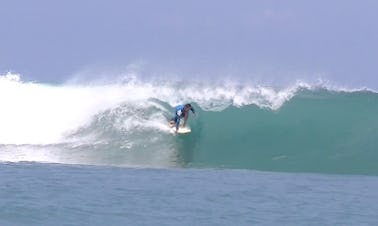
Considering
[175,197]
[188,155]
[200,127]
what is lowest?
[175,197]

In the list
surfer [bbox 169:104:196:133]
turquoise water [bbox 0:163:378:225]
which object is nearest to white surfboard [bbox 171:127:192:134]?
surfer [bbox 169:104:196:133]

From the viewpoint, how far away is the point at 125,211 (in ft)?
41.7

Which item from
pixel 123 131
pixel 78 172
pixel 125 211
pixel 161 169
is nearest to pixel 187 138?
pixel 123 131

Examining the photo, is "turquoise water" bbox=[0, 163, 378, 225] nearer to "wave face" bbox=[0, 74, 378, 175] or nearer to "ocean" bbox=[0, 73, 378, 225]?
"ocean" bbox=[0, 73, 378, 225]

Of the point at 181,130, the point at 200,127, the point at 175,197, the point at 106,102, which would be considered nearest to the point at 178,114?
the point at 181,130

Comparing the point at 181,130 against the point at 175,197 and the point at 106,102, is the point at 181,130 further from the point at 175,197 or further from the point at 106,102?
the point at 175,197

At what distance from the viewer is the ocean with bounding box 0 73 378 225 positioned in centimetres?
1292

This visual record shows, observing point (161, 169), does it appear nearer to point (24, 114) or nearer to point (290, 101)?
point (290, 101)

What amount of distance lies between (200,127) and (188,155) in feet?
6.22

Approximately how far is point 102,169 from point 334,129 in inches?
233

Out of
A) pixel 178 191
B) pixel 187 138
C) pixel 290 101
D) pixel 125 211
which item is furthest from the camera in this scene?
pixel 290 101

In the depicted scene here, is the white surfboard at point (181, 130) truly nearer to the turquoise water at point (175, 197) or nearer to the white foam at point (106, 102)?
the white foam at point (106, 102)

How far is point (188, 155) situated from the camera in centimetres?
1931

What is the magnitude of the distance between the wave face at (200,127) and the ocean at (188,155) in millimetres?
29
